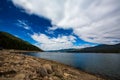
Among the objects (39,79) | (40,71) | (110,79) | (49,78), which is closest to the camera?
(39,79)

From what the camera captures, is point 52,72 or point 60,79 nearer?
point 60,79

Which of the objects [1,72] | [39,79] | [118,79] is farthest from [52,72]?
[118,79]

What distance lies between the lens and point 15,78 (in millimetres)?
13406

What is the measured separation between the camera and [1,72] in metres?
14.8

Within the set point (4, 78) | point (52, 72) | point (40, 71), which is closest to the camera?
point (4, 78)

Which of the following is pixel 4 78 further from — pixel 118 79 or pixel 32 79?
pixel 118 79

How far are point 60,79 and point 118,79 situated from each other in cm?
1938

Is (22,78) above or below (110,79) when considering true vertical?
above

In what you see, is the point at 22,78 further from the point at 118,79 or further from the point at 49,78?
the point at 118,79

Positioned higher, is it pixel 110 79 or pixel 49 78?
pixel 49 78

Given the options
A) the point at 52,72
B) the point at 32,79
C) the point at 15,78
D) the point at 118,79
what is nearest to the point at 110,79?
the point at 118,79

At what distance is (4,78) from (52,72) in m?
7.68

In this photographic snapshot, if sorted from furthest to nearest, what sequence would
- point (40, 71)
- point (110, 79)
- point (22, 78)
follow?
point (110, 79) → point (40, 71) → point (22, 78)

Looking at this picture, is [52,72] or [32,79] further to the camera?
[52,72]
